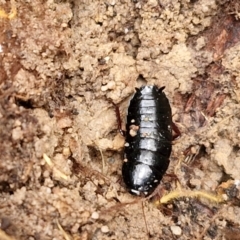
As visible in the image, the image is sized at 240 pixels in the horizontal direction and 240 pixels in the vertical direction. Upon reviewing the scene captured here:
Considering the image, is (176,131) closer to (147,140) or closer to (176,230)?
(147,140)

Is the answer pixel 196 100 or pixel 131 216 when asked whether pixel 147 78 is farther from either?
pixel 131 216

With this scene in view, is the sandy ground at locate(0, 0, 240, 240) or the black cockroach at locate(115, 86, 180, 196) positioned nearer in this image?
the sandy ground at locate(0, 0, 240, 240)

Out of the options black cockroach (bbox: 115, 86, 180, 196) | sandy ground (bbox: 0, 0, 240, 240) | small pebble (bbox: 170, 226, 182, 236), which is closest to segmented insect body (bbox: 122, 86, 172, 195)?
black cockroach (bbox: 115, 86, 180, 196)

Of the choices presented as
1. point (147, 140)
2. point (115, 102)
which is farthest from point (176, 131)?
point (115, 102)

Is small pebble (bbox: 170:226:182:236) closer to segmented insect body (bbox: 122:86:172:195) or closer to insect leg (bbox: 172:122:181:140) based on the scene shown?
segmented insect body (bbox: 122:86:172:195)

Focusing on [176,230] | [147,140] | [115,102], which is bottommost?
[176,230]

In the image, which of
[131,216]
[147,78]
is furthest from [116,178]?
[147,78]
